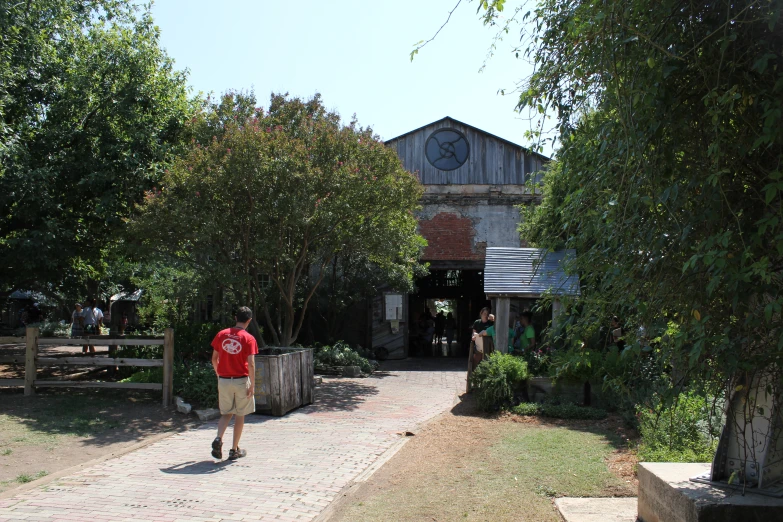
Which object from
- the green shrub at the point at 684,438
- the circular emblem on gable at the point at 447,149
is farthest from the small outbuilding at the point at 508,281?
the circular emblem on gable at the point at 447,149

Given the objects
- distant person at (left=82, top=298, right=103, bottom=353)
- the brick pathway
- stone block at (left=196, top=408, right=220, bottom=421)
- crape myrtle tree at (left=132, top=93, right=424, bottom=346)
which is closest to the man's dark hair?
the brick pathway

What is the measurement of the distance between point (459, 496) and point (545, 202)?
1012 cm

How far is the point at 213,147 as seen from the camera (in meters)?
12.3

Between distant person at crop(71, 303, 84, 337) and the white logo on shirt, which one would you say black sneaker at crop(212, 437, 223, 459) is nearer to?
the white logo on shirt

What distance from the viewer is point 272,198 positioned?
40.5 ft

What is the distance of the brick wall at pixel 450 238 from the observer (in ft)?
72.2

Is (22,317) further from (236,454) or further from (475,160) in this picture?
(236,454)

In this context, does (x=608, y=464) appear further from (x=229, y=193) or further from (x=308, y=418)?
(x=229, y=193)

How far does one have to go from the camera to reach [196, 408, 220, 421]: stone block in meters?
10.2

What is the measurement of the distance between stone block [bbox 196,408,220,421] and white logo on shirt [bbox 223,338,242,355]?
3.00 m

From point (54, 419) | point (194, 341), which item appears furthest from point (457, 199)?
point (54, 419)

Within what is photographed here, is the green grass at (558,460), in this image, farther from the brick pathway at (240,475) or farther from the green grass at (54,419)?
the green grass at (54,419)

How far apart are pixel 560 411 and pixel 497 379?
44.2 inches

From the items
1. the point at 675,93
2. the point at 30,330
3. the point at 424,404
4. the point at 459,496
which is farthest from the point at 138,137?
the point at 675,93
